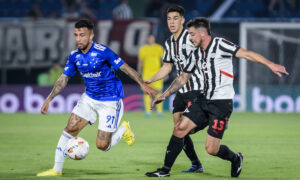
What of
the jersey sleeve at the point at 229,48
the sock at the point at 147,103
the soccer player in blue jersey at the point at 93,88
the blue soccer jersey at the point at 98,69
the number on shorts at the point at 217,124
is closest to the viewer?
the jersey sleeve at the point at 229,48

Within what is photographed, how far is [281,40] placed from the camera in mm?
19156

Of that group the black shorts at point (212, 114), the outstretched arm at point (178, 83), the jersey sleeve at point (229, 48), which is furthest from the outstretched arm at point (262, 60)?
the outstretched arm at point (178, 83)

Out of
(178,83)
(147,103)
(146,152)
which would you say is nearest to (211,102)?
(178,83)

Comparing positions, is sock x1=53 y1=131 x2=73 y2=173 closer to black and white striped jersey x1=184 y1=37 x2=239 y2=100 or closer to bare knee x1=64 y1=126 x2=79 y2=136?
bare knee x1=64 y1=126 x2=79 y2=136

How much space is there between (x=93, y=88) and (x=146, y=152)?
231 cm

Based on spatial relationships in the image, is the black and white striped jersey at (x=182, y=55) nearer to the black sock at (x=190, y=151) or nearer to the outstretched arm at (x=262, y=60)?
the black sock at (x=190, y=151)

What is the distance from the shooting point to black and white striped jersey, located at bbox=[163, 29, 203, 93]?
25.0 ft

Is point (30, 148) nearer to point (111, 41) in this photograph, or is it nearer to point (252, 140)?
point (252, 140)

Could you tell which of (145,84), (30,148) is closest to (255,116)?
(30,148)

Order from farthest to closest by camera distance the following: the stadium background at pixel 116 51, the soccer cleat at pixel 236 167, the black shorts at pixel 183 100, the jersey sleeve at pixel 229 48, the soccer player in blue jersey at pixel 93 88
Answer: the stadium background at pixel 116 51 → the black shorts at pixel 183 100 → the soccer player in blue jersey at pixel 93 88 → the soccer cleat at pixel 236 167 → the jersey sleeve at pixel 229 48

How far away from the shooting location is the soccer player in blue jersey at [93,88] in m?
7.11

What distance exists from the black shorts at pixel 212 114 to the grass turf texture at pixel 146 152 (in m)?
0.61

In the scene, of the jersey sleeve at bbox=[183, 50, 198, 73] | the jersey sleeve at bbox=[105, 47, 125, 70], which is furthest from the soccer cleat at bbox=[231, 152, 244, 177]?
the jersey sleeve at bbox=[105, 47, 125, 70]

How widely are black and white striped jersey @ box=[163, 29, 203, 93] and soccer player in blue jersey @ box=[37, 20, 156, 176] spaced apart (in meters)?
0.71
